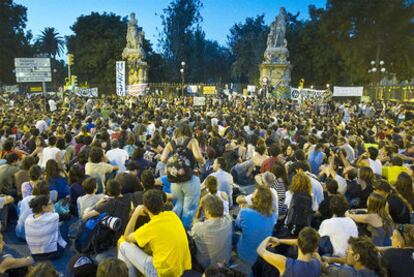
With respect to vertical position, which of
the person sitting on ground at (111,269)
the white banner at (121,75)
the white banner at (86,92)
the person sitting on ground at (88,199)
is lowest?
the person sitting on ground at (88,199)

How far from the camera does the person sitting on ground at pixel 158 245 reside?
4.06m

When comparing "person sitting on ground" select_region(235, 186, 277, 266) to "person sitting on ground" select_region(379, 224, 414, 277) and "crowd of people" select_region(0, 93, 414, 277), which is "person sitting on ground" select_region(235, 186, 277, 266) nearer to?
"crowd of people" select_region(0, 93, 414, 277)

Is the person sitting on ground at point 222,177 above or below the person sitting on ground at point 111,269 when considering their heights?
below

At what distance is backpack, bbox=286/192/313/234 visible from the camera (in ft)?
17.0

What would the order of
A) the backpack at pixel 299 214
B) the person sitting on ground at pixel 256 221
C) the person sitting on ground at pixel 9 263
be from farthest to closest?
the backpack at pixel 299 214
the person sitting on ground at pixel 256 221
the person sitting on ground at pixel 9 263

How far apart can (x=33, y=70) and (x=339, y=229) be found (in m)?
19.1

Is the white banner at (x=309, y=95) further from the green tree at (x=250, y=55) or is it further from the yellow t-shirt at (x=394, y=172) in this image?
the green tree at (x=250, y=55)

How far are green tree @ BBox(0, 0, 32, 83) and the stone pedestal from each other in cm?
2925

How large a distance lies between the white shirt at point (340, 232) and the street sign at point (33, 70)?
60.6ft

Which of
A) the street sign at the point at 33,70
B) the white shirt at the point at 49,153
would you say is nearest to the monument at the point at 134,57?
the street sign at the point at 33,70

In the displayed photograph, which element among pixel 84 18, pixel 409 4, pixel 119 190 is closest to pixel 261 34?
pixel 409 4

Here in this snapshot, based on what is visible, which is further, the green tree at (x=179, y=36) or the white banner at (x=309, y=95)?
the green tree at (x=179, y=36)

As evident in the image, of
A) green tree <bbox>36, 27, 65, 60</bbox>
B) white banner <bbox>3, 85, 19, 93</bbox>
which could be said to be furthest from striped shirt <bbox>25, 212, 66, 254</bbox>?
green tree <bbox>36, 27, 65, 60</bbox>

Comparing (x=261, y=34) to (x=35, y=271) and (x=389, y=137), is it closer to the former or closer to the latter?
(x=389, y=137)
